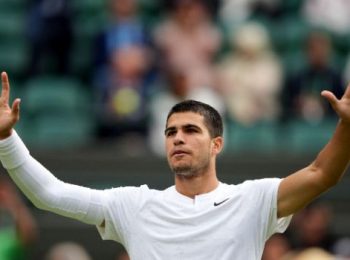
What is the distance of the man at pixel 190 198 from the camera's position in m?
6.11

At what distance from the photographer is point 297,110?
12547mm

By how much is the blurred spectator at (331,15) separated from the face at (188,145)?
7.53m

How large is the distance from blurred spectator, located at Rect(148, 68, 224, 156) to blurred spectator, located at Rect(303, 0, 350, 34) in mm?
2040

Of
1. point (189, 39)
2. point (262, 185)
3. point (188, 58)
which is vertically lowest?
point (262, 185)

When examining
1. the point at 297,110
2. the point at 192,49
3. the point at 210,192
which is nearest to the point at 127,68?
the point at 192,49

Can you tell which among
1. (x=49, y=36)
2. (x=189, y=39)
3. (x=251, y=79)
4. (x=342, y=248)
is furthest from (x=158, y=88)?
(x=342, y=248)

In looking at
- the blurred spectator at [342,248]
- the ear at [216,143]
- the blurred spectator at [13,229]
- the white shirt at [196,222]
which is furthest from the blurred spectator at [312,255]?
the white shirt at [196,222]

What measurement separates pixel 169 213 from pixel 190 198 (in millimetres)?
151

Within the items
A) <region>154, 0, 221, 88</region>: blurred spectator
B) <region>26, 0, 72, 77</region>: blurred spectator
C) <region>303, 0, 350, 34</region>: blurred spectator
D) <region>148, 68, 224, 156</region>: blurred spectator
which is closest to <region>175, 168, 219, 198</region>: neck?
<region>148, 68, 224, 156</region>: blurred spectator

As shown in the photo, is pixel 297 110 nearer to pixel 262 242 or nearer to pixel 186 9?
pixel 186 9

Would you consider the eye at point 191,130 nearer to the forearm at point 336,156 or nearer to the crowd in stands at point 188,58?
the forearm at point 336,156

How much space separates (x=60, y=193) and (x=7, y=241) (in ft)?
12.5

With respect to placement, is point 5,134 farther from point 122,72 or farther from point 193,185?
point 122,72

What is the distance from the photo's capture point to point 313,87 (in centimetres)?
1259
